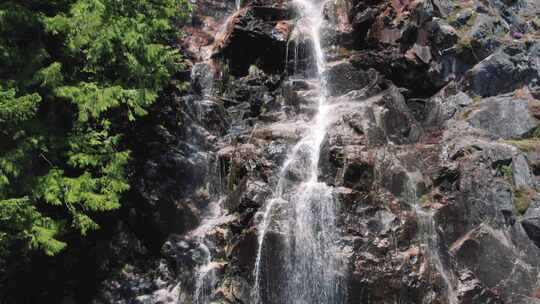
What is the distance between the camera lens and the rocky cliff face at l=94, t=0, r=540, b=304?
478 inches

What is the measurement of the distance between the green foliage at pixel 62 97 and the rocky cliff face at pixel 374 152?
11.6 ft

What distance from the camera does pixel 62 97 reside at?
1037 centimetres

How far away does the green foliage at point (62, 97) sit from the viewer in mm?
9250

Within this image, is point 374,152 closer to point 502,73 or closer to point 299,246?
point 299,246

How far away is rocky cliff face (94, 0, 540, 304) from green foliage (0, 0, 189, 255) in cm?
354

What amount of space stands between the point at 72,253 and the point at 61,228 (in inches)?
135

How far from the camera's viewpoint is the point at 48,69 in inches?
390

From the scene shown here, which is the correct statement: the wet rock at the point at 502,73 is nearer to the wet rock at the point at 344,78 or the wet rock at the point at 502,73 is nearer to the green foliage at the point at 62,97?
the wet rock at the point at 344,78

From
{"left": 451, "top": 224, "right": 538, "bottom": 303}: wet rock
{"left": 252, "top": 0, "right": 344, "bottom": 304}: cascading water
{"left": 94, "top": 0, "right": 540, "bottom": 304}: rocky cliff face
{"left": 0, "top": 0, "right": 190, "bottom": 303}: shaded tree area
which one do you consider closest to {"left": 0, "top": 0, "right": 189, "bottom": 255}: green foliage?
{"left": 0, "top": 0, "right": 190, "bottom": 303}: shaded tree area

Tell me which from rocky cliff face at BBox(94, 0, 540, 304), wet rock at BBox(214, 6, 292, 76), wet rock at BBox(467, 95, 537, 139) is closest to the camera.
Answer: rocky cliff face at BBox(94, 0, 540, 304)

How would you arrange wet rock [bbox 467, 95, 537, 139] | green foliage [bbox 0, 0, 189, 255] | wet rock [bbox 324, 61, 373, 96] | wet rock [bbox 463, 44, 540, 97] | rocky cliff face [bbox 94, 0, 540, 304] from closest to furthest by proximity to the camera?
green foliage [bbox 0, 0, 189, 255] < rocky cliff face [bbox 94, 0, 540, 304] < wet rock [bbox 467, 95, 537, 139] < wet rock [bbox 463, 44, 540, 97] < wet rock [bbox 324, 61, 373, 96]

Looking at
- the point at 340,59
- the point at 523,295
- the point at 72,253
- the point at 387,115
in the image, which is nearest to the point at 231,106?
the point at 340,59

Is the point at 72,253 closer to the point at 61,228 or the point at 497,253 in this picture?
the point at 61,228

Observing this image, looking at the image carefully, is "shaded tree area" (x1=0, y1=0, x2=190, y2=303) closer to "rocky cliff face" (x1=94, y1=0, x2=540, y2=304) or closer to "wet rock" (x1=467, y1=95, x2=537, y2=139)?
"rocky cliff face" (x1=94, y1=0, x2=540, y2=304)
